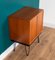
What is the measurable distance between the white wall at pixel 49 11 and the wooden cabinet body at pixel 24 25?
875mm

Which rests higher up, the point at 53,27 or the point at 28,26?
the point at 28,26

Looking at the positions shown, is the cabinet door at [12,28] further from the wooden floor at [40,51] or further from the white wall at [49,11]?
the white wall at [49,11]

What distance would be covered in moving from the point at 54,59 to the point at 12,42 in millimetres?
731

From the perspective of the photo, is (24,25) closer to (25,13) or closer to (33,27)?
(33,27)

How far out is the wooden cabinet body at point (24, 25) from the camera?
77.5 inches

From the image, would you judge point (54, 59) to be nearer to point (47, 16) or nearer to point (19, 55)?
point (19, 55)

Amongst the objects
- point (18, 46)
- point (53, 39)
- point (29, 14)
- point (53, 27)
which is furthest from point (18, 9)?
point (53, 27)

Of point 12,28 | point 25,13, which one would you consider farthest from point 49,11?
point 12,28

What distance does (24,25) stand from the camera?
1.98 m

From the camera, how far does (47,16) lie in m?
3.15

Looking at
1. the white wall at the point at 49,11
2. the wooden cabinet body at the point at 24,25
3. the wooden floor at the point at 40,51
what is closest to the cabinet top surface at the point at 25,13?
the wooden cabinet body at the point at 24,25

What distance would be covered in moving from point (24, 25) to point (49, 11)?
127 cm

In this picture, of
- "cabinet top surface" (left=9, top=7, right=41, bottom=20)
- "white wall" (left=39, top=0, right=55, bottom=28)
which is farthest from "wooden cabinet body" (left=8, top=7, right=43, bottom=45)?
"white wall" (left=39, top=0, right=55, bottom=28)

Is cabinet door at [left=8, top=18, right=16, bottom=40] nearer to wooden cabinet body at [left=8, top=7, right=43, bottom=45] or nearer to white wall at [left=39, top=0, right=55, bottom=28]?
wooden cabinet body at [left=8, top=7, right=43, bottom=45]
